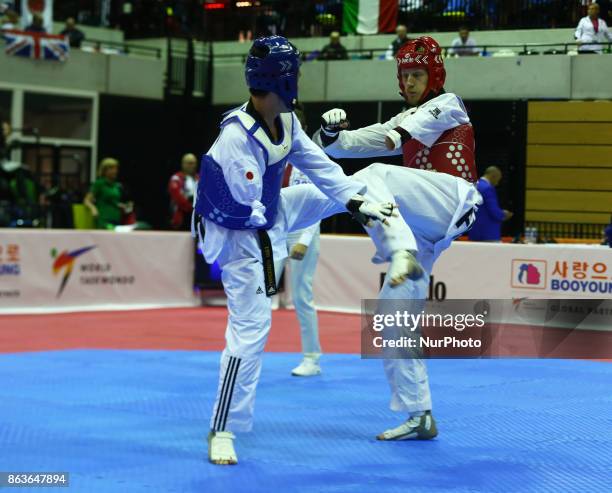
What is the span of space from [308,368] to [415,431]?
7.95ft

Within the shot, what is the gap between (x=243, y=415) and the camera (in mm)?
4754

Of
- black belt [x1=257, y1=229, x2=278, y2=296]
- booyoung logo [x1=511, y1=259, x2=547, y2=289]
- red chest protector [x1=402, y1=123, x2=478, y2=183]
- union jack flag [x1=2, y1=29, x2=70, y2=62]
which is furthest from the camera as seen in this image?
union jack flag [x1=2, y1=29, x2=70, y2=62]

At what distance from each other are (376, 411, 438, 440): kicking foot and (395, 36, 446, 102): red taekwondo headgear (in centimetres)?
176

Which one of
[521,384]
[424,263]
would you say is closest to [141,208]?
[521,384]

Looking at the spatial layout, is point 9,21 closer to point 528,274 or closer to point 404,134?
point 528,274

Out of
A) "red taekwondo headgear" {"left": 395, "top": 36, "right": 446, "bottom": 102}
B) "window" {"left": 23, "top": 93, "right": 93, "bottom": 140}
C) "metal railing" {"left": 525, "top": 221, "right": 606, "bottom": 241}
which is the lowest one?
"metal railing" {"left": 525, "top": 221, "right": 606, "bottom": 241}

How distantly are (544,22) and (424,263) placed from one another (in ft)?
8.10

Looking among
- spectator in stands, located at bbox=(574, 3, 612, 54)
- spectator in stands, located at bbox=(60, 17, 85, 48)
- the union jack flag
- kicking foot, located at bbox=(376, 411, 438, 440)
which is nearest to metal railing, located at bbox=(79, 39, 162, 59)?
spectator in stands, located at bbox=(60, 17, 85, 48)

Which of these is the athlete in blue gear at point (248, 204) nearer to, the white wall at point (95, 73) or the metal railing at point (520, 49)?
the metal railing at point (520, 49)

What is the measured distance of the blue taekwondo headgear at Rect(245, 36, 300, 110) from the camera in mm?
4672

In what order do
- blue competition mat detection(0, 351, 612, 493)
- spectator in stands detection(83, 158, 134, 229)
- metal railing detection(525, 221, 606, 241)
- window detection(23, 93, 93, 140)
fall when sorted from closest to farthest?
blue competition mat detection(0, 351, 612, 493), metal railing detection(525, 221, 606, 241), spectator in stands detection(83, 158, 134, 229), window detection(23, 93, 93, 140)

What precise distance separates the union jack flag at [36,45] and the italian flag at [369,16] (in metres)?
11.3

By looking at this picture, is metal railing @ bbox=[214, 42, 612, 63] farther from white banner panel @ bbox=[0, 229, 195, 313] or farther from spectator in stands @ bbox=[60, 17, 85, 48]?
spectator in stands @ bbox=[60, 17, 85, 48]

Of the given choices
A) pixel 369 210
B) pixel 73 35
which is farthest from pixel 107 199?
pixel 369 210
